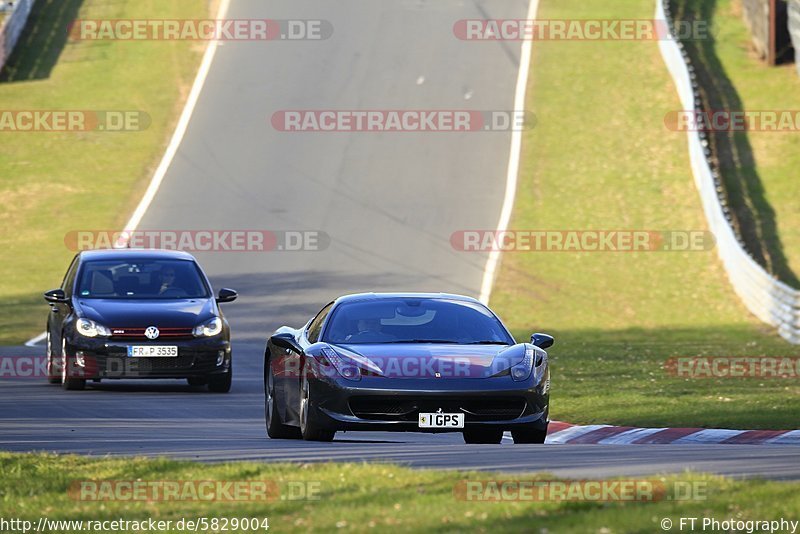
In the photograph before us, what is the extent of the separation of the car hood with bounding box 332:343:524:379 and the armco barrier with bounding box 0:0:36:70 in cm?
3423

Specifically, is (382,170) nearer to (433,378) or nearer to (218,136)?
(218,136)

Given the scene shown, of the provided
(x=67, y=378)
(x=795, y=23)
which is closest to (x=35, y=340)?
(x=67, y=378)

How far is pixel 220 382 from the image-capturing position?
19.6 meters

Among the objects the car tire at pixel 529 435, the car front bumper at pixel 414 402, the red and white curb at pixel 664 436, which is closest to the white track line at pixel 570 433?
the red and white curb at pixel 664 436

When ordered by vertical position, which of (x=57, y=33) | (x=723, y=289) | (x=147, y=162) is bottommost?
(x=723, y=289)

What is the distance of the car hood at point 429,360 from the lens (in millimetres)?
12945

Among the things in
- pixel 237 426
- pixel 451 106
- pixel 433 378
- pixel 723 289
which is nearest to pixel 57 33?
pixel 451 106

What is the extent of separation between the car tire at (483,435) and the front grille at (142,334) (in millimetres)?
6286

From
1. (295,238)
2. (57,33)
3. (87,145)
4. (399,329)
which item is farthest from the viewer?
(57,33)

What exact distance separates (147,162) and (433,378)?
27.7 meters

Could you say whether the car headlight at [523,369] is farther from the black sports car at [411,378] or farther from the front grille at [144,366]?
the front grille at [144,366]

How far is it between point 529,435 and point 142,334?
712 centimetres

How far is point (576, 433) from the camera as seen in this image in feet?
51.3

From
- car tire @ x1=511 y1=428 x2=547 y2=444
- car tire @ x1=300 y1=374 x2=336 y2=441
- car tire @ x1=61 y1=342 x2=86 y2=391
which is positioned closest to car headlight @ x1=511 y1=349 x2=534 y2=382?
car tire @ x1=511 y1=428 x2=547 y2=444
